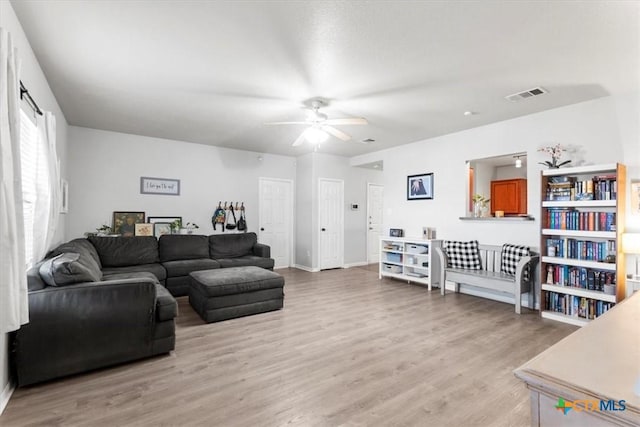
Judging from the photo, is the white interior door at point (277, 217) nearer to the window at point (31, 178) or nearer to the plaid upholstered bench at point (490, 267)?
the plaid upholstered bench at point (490, 267)

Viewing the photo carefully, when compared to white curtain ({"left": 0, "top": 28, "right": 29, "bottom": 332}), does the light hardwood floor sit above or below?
below

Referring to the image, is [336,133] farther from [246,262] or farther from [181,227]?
[181,227]

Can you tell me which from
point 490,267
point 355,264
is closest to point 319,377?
point 490,267

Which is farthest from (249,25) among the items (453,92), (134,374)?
(134,374)

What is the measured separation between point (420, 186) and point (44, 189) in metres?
5.11

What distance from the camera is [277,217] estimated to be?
7000mm

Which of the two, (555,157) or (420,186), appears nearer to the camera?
(555,157)

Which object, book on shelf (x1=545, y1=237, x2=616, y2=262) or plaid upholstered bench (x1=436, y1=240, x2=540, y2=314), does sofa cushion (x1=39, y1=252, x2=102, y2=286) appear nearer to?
plaid upholstered bench (x1=436, y1=240, x2=540, y2=314)

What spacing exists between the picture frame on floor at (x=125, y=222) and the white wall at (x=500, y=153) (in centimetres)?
458

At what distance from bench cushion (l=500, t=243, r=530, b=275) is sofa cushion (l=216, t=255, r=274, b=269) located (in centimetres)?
357

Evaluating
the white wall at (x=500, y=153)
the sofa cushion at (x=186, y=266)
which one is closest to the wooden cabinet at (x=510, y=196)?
the white wall at (x=500, y=153)

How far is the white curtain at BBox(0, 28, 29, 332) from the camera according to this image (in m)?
1.67

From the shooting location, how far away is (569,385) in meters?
0.72

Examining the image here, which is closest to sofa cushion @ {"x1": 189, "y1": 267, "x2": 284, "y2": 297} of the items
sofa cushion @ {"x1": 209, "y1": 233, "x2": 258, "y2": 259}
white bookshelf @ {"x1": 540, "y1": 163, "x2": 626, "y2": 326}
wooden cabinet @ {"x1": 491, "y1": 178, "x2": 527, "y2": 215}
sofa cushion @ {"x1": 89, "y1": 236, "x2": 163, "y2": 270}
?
sofa cushion @ {"x1": 89, "y1": 236, "x2": 163, "y2": 270}
